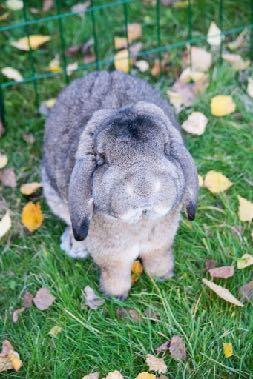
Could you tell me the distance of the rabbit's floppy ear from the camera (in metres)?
2.99

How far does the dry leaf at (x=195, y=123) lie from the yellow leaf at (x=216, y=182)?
0.28 meters

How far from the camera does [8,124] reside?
4.46 m

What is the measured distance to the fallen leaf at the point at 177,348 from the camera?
10.6ft

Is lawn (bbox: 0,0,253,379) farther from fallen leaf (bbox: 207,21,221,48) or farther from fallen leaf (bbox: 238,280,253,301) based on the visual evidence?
fallen leaf (bbox: 207,21,221,48)

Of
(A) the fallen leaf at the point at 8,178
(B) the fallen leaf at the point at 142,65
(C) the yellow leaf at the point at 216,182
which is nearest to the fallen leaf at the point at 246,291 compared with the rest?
(C) the yellow leaf at the point at 216,182

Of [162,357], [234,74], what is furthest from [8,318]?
[234,74]

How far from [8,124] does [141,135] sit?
1.76 metres

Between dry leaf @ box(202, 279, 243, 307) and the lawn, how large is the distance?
5cm

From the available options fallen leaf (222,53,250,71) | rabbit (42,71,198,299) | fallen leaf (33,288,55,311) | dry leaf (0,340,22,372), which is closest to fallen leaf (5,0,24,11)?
rabbit (42,71,198,299)

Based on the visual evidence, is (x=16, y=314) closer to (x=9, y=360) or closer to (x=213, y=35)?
(x=9, y=360)

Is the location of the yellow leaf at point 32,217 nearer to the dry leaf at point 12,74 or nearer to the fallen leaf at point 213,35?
the dry leaf at point 12,74

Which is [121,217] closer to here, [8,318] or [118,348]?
[118,348]

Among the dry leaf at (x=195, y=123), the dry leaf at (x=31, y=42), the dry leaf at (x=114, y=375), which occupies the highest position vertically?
the dry leaf at (x=31, y=42)

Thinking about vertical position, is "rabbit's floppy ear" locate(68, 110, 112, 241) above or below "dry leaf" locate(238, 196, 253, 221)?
above
